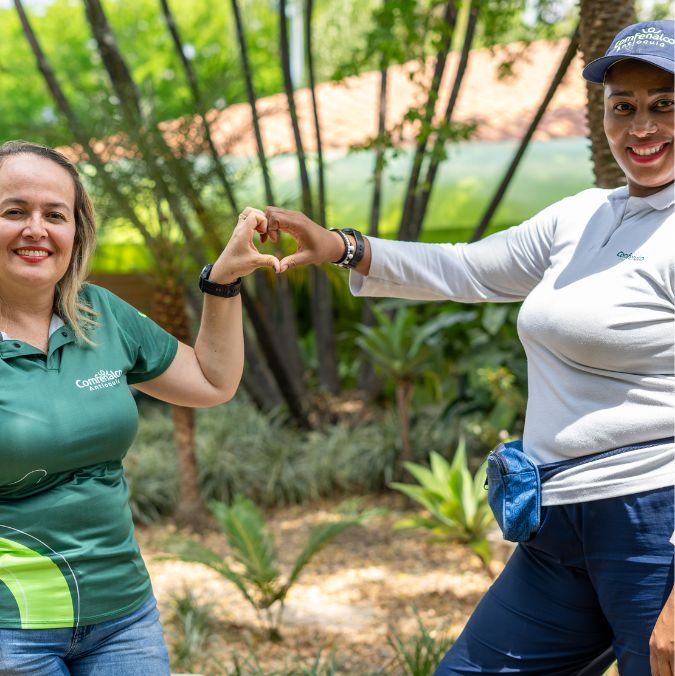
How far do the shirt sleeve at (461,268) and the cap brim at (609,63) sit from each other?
35 cm

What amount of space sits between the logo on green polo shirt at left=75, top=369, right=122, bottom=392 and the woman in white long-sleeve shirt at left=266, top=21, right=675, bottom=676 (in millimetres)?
908

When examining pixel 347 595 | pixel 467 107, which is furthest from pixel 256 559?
pixel 467 107

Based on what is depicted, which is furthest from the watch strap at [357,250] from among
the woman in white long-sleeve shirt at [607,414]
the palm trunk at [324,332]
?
the palm trunk at [324,332]

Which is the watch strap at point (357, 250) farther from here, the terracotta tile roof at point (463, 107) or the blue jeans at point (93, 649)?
the terracotta tile roof at point (463, 107)

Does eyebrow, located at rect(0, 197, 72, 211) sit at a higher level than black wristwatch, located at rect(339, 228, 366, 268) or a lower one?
higher

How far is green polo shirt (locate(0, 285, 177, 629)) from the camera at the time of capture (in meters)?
1.80

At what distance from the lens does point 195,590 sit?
5199 mm

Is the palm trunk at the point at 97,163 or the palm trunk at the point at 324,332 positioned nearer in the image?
the palm trunk at the point at 97,163

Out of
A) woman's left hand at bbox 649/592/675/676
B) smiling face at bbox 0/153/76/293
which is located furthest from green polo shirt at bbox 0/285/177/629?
woman's left hand at bbox 649/592/675/676

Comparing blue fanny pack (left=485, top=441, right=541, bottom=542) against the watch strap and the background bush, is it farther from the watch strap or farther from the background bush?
the background bush

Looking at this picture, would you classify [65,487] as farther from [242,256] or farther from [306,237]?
[306,237]

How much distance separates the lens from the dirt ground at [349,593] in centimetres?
423

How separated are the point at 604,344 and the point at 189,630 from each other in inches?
120

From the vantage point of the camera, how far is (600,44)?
11.1 feet
